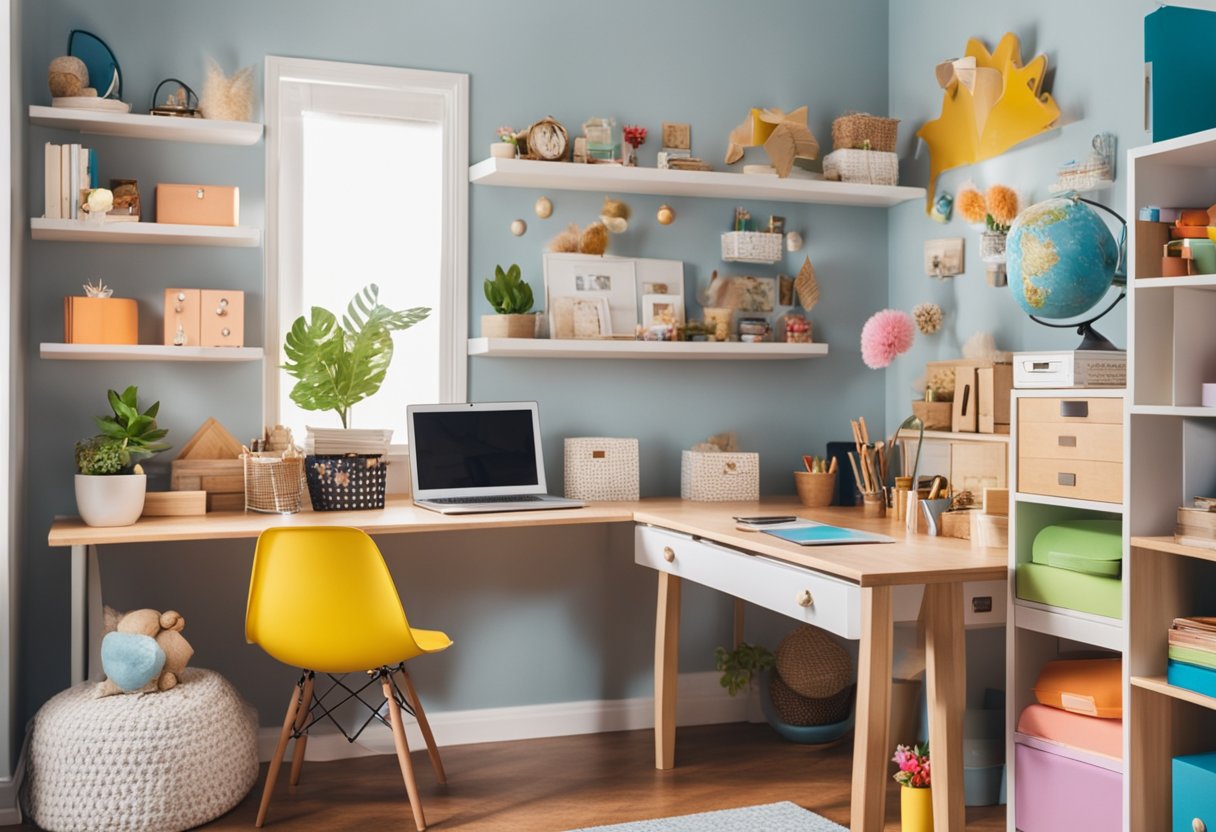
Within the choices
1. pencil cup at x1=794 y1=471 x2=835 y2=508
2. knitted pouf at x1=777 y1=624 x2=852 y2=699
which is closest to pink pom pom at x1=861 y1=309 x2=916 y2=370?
pencil cup at x1=794 y1=471 x2=835 y2=508

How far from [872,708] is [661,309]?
1776mm

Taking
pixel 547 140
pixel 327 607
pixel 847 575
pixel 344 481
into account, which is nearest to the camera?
pixel 847 575

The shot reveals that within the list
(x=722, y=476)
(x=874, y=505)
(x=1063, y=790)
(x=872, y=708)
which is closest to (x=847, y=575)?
(x=872, y=708)

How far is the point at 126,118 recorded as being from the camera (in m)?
3.29

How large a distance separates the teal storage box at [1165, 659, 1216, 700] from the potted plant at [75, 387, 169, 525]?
96.4 inches

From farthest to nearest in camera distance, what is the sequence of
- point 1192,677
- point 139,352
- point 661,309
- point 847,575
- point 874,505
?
1. point 661,309
2. point 874,505
3. point 139,352
4. point 847,575
5. point 1192,677

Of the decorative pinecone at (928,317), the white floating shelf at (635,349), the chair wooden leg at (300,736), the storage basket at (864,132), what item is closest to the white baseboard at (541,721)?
the chair wooden leg at (300,736)

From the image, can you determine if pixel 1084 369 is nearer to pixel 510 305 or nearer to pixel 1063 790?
pixel 1063 790

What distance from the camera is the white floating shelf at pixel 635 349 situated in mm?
3633

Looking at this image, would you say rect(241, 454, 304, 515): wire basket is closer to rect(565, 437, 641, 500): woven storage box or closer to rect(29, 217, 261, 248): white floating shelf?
rect(29, 217, 261, 248): white floating shelf

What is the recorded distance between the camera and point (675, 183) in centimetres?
378

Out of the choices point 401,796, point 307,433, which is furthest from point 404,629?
point 307,433

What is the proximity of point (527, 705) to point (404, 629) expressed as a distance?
102 cm

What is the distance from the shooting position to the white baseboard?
3621 millimetres
